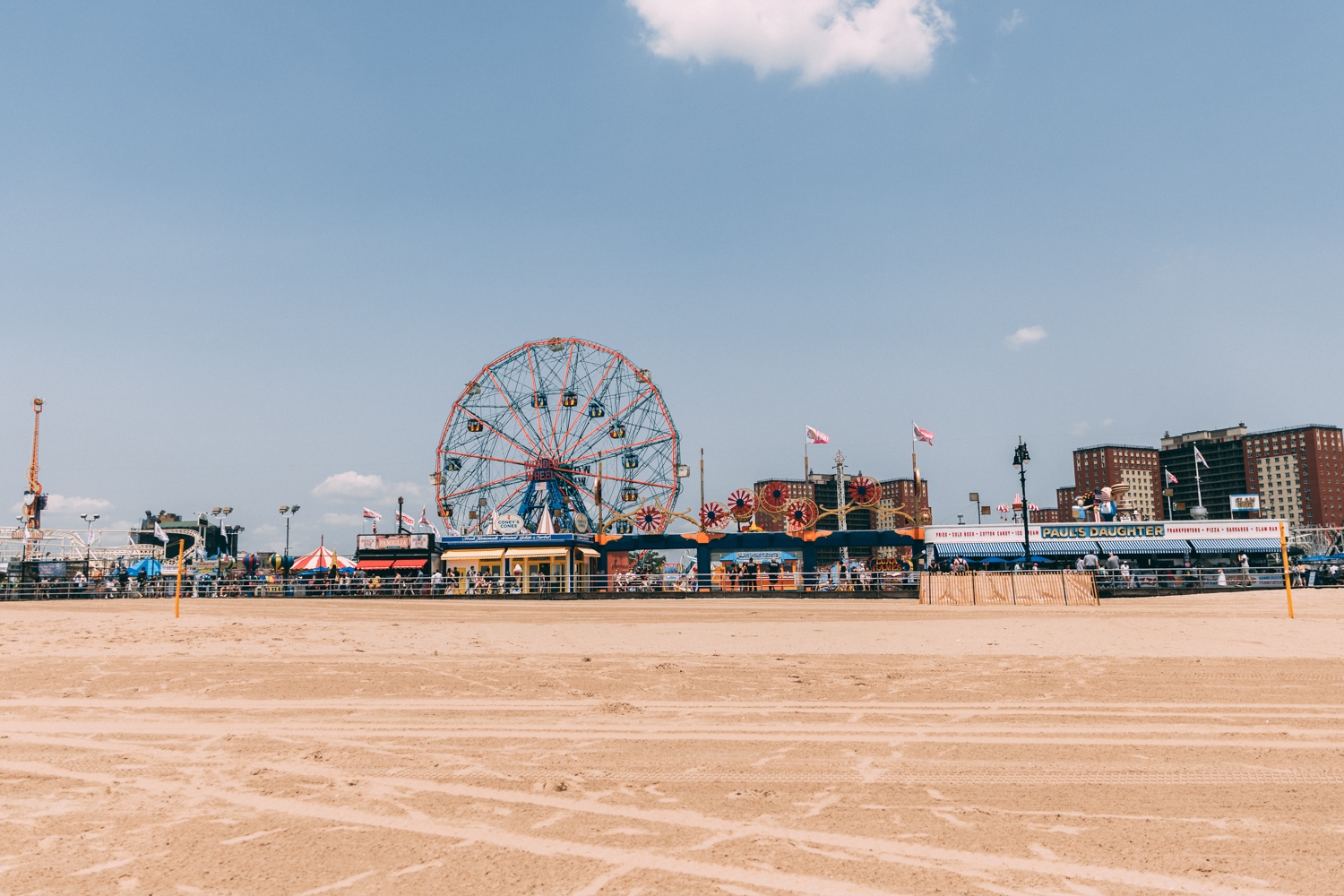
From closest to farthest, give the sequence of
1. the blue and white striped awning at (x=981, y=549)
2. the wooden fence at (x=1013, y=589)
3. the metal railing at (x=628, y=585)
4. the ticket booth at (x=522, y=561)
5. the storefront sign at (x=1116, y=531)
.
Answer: the wooden fence at (x=1013, y=589), the metal railing at (x=628, y=585), the ticket booth at (x=522, y=561), the blue and white striped awning at (x=981, y=549), the storefront sign at (x=1116, y=531)

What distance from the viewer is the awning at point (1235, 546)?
47.7 m

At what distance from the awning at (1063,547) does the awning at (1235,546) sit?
6.04 meters

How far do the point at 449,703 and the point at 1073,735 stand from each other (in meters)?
6.39

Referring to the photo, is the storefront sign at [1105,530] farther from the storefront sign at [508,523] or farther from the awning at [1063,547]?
the storefront sign at [508,523]

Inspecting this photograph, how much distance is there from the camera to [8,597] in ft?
120

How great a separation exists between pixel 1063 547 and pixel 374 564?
132 feet

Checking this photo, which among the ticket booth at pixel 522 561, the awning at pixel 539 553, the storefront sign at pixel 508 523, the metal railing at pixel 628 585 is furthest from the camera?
the storefront sign at pixel 508 523

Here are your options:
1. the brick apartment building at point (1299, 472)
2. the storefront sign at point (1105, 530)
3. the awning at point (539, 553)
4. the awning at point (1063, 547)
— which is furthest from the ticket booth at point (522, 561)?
the brick apartment building at point (1299, 472)

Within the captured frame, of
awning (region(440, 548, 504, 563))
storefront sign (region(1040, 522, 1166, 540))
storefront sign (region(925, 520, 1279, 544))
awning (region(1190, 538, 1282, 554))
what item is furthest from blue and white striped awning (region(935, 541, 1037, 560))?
awning (region(440, 548, 504, 563))

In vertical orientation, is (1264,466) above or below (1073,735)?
above

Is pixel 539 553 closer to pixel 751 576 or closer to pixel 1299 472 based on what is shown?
pixel 751 576

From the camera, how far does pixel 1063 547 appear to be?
48469 mm

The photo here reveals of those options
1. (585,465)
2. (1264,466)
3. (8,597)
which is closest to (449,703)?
(8,597)

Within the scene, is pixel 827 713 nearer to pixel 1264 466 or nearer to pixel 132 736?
pixel 132 736
